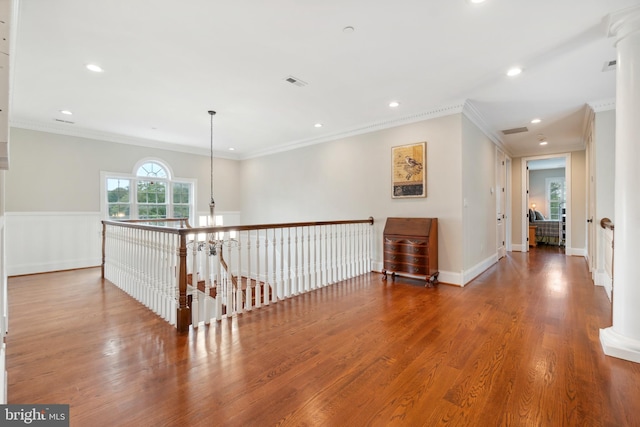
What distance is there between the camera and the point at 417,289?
3920mm

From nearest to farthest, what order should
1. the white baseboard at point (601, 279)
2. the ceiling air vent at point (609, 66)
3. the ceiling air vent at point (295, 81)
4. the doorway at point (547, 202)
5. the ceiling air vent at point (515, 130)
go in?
1. the ceiling air vent at point (609, 66)
2. the ceiling air vent at point (295, 81)
3. the white baseboard at point (601, 279)
4. the ceiling air vent at point (515, 130)
5. the doorway at point (547, 202)

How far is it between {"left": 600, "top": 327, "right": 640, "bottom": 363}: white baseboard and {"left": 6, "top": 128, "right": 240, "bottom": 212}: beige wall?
7.47m

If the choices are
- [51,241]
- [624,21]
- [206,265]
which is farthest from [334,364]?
[51,241]

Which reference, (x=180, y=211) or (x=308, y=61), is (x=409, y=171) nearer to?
(x=308, y=61)

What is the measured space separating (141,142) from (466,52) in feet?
20.5

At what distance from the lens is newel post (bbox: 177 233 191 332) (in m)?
2.53

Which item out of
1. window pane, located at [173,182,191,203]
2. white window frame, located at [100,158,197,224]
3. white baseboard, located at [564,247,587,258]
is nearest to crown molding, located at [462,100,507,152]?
white baseboard, located at [564,247,587,258]

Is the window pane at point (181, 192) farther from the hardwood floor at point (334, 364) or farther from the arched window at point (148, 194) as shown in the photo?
the hardwood floor at point (334, 364)

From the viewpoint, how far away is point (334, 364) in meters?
2.03

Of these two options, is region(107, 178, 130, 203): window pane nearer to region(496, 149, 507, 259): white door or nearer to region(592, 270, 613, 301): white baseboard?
region(496, 149, 507, 259): white door

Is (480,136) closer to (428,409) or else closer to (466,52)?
(466,52)

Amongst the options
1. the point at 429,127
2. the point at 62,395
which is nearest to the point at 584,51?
the point at 429,127

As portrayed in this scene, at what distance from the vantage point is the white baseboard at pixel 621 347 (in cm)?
204

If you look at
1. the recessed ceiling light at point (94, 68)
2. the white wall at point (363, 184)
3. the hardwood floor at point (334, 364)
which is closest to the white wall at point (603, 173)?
the hardwood floor at point (334, 364)
